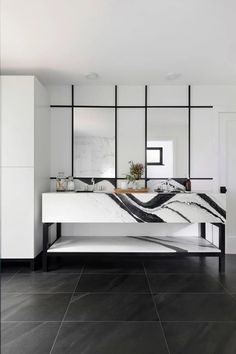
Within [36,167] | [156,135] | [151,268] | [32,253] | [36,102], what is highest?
[36,102]

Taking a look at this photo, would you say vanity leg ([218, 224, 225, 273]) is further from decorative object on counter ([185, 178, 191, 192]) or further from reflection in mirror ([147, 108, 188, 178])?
reflection in mirror ([147, 108, 188, 178])

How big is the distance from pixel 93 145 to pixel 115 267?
5.84ft

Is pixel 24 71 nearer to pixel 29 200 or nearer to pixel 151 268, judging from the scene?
pixel 29 200

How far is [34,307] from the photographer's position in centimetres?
234

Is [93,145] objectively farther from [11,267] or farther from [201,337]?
[201,337]

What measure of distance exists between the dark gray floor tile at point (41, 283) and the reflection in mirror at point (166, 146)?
73.3 inches

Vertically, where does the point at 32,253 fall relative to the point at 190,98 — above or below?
below

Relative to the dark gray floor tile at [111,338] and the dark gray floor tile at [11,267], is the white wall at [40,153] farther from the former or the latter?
the dark gray floor tile at [111,338]

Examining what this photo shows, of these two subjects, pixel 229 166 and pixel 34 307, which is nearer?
pixel 34 307

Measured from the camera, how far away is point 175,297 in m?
2.54

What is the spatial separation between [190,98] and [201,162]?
100 centimetres

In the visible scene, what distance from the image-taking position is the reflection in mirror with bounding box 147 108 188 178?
3924mm

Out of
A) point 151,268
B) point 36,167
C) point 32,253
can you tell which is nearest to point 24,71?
point 36,167

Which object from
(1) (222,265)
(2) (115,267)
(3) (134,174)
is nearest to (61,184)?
(3) (134,174)
